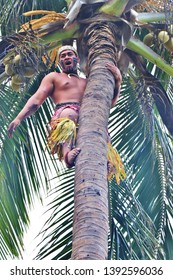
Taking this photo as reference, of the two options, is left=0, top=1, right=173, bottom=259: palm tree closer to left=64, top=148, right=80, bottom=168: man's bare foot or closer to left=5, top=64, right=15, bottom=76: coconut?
left=64, top=148, right=80, bottom=168: man's bare foot

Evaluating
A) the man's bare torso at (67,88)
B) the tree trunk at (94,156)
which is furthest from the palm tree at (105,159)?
the man's bare torso at (67,88)

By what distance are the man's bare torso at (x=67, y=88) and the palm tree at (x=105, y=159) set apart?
0.17 metres

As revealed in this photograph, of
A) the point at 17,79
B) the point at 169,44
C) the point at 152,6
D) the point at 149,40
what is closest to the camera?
the point at 17,79

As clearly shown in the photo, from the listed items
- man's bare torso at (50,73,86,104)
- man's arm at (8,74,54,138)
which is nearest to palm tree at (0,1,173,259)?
man's bare torso at (50,73,86,104)

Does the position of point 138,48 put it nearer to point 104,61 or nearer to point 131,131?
point 104,61

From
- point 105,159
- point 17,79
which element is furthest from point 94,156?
point 17,79

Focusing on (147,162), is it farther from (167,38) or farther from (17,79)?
(17,79)

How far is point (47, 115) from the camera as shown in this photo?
5.88 meters

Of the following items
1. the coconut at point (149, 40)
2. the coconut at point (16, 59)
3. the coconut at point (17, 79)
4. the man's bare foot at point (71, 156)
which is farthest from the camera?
the coconut at point (149, 40)

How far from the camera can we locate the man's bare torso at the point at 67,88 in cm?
426

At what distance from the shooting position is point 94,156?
349 cm

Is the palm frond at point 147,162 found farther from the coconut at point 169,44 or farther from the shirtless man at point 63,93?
the shirtless man at point 63,93

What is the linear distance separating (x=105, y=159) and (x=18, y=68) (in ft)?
3.66
